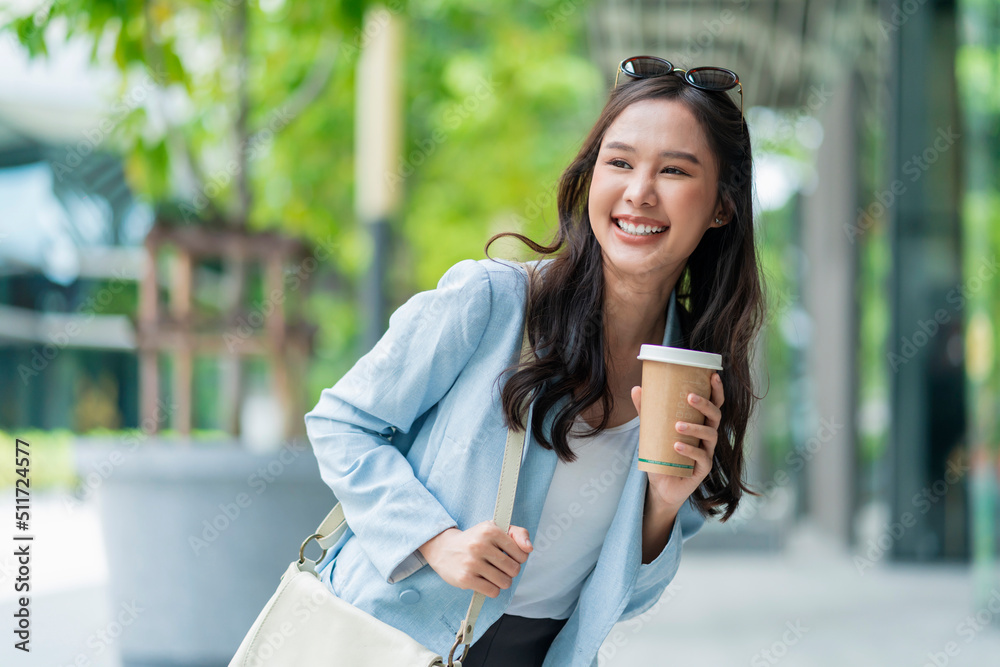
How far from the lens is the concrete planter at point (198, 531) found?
3.65m

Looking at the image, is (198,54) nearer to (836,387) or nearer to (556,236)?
(556,236)

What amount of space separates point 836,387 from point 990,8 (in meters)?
4.99

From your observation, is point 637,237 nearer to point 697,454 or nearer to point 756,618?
point 697,454

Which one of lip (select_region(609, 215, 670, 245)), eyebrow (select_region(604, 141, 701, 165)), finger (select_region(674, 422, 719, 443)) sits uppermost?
eyebrow (select_region(604, 141, 701, 165))

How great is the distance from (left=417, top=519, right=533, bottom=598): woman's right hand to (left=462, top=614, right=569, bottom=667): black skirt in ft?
Answer: 0.79

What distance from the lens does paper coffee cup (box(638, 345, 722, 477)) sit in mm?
1566

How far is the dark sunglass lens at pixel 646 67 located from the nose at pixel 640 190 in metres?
0.26

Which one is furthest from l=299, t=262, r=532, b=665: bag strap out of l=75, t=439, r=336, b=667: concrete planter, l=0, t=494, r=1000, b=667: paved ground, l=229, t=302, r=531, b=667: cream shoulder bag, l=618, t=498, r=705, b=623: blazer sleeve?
l=0, t=494, r=1000, b=667: paved ground

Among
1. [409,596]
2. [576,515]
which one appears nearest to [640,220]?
[576,515]

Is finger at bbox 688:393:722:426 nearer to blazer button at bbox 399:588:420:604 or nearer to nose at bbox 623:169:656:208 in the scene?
nose at bbox 623:169:656:208

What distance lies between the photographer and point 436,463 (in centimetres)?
167

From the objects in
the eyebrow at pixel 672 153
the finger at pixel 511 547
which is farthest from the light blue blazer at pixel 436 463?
the eyebrow at pixel 672 153

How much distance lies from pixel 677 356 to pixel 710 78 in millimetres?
608

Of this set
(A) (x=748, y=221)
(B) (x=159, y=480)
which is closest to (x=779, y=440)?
(B) (x=159, y=480)
